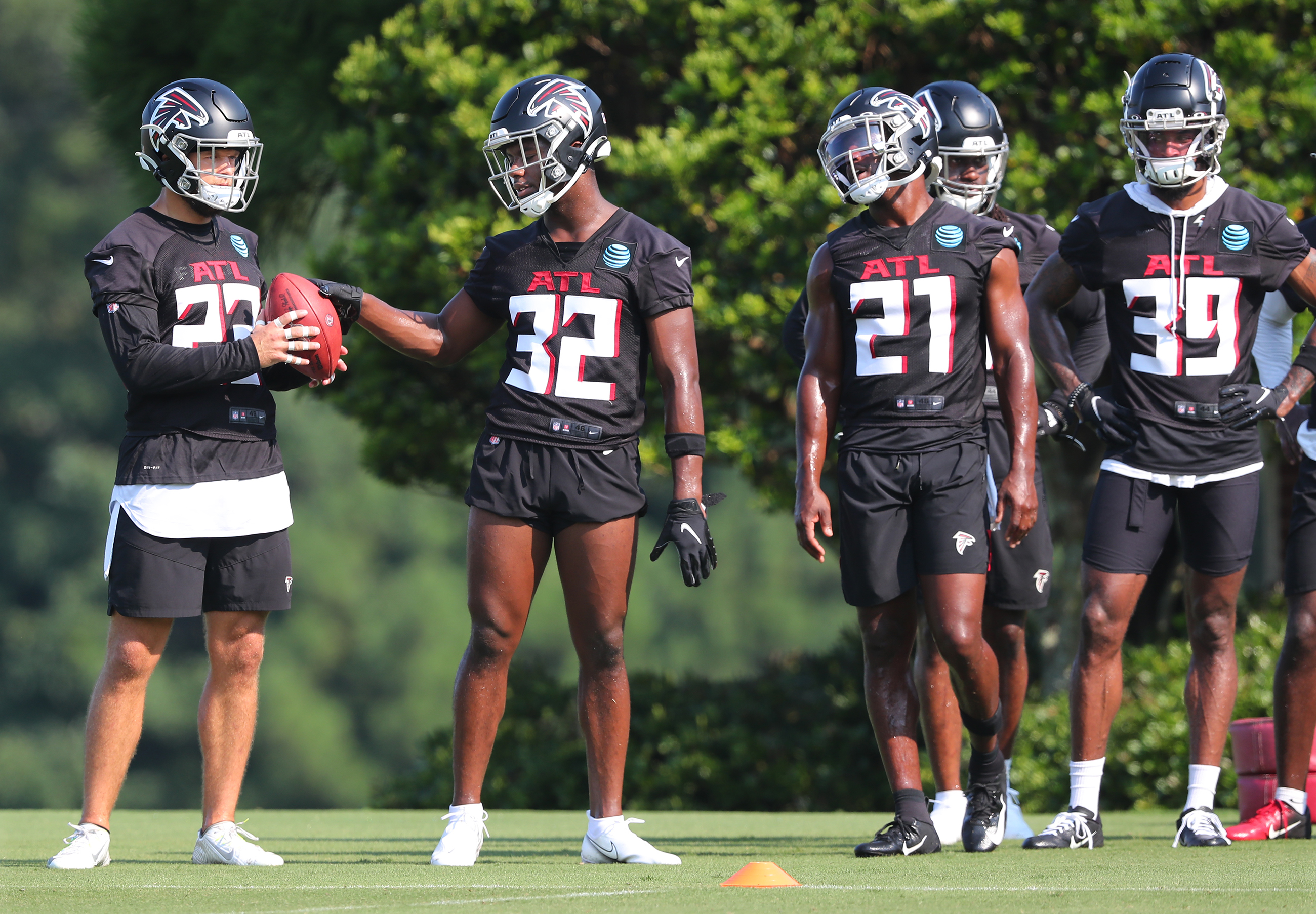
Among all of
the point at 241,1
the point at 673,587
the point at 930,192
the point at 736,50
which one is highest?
the point at 241,1

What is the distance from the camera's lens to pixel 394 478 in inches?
504

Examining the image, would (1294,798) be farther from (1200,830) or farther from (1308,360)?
(1308,360)

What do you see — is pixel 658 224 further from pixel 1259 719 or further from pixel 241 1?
pixel 1259 719

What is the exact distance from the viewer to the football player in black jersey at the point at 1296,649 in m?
6.29

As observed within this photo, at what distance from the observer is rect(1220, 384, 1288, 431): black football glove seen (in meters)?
6.07

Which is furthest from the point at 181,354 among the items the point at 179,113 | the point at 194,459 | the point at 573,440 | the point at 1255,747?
the point at 1255,747

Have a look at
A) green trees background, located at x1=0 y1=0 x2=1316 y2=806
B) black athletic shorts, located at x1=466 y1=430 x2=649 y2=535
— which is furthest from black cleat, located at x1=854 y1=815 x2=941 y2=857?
green trees background, located at x1=0 y1=0 x2=1316 y2=806

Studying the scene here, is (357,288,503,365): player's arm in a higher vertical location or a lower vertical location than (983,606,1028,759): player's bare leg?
higher

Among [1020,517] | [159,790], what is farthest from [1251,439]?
[159,790]

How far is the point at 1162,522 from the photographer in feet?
20.3

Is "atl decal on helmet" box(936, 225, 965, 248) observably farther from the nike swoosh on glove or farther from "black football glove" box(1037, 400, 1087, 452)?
the nike swoosh on glove

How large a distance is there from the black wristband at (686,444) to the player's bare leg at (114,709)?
1776mm

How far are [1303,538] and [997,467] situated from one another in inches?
47.0

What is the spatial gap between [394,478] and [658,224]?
318 centimetres
